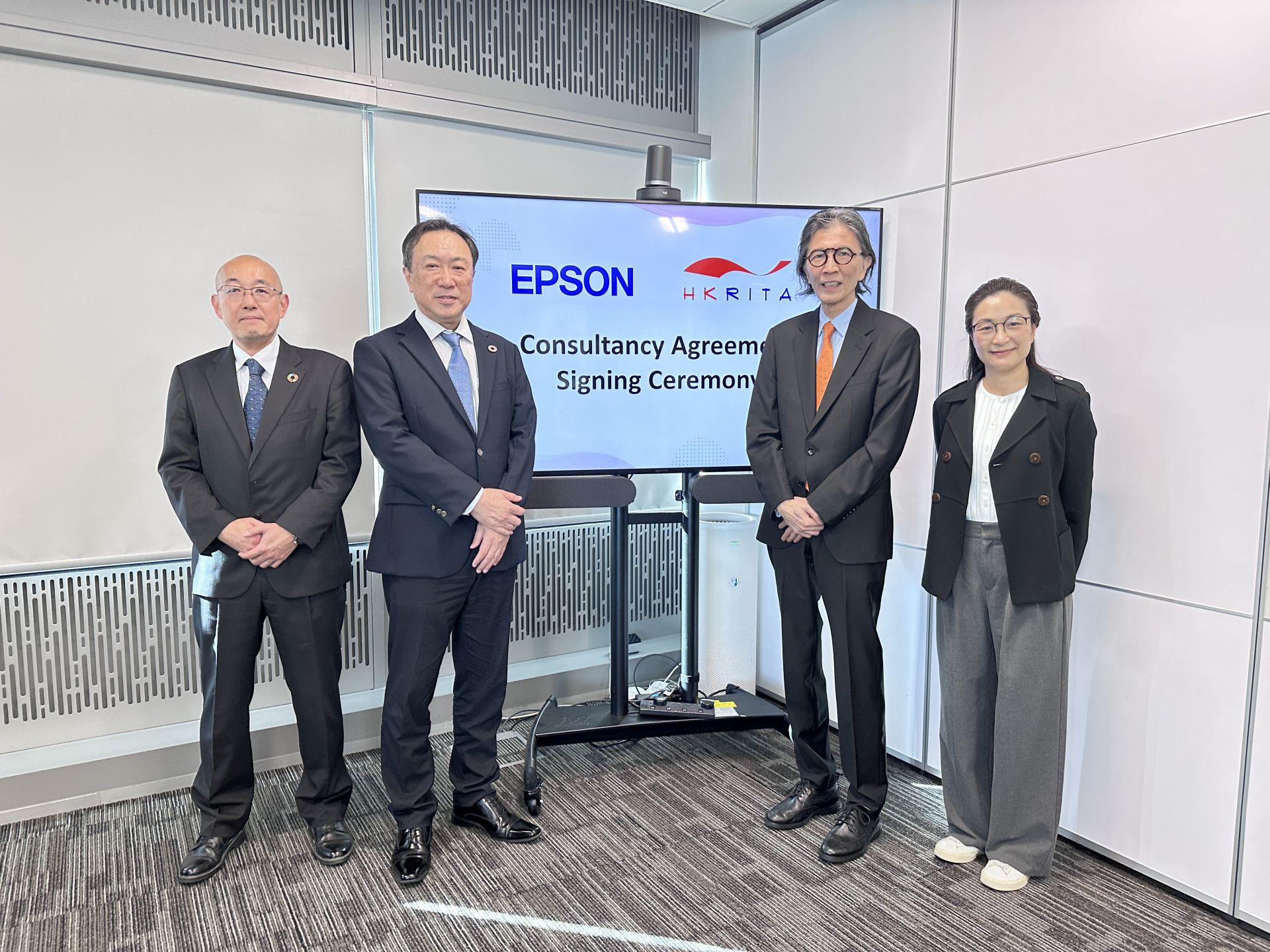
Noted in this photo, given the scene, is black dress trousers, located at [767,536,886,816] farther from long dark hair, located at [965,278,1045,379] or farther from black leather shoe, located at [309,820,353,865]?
black leather shoe, located at [309,820,353,865]

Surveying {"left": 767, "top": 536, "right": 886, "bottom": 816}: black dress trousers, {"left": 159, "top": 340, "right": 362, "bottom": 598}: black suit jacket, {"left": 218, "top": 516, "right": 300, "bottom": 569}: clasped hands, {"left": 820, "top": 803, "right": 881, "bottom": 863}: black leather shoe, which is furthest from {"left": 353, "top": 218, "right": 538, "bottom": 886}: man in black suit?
{"left": 820, "top": 803, "right": 881, "bottom": 863}: black leather shoe

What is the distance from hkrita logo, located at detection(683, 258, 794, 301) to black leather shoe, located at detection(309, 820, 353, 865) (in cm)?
215

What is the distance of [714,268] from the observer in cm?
329

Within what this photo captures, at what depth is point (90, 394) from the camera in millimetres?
3008

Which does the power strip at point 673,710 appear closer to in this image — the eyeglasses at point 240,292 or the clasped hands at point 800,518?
the clasped hands at point 800,518

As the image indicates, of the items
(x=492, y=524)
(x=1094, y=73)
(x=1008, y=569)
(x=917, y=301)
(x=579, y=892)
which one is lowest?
(x=579, y=892)

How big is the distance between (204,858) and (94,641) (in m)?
1.00

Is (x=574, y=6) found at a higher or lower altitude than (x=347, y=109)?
higher

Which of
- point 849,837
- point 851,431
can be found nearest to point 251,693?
point 849,837

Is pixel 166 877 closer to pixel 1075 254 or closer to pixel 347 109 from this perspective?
pixel 347 109

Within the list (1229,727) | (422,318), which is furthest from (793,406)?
(1229,727)

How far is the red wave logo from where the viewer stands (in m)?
3.27

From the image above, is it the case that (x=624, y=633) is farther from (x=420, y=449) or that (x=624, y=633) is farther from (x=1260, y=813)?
(x=1260, y=813)

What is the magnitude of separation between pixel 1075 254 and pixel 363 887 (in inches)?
113
